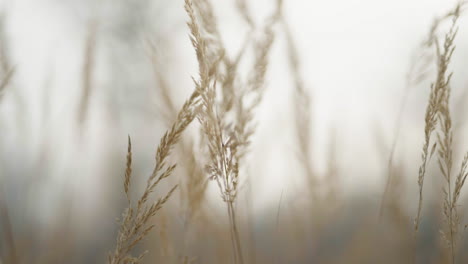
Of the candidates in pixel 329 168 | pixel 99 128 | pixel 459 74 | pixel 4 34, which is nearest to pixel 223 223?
pixel 329 168

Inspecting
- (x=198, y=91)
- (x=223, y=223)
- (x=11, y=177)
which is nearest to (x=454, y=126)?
(x=223, y=223)

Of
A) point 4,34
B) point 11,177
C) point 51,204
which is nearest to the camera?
point 4,34

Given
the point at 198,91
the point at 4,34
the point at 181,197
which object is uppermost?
the point at 4,34

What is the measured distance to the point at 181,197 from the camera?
4.49 feet

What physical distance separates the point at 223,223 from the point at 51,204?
3.87 ft

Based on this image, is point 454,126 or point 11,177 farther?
point 11,177

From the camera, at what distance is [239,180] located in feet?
5.03

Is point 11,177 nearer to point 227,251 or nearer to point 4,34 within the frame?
point 4,34

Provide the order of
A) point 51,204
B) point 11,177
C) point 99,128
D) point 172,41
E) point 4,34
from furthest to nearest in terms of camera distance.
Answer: point 99,128, point 11,177, point 51,204, point 172,41, point 4,34

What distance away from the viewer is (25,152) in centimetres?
231

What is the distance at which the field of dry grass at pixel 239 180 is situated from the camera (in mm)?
1068

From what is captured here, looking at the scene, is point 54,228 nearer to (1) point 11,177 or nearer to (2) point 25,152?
(2) point 25,152

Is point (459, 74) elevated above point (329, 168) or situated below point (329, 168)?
above

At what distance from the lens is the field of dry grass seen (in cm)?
107
